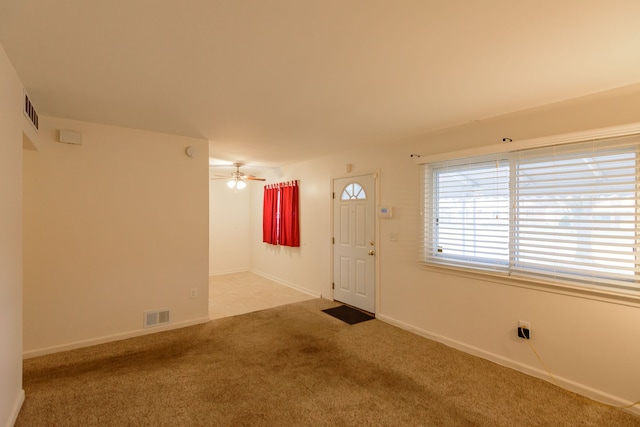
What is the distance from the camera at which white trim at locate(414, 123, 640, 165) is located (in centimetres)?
226

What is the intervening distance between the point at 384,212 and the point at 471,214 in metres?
1.11

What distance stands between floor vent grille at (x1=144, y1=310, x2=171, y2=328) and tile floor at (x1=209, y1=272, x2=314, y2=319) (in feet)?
2.04

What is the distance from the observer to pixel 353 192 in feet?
15.1

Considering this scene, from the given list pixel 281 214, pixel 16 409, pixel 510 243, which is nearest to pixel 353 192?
pixel 281 214

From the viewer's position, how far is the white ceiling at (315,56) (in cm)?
149

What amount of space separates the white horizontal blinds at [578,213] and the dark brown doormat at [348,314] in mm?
2001

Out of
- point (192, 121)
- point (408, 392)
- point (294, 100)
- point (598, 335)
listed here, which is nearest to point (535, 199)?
point (598, 335)

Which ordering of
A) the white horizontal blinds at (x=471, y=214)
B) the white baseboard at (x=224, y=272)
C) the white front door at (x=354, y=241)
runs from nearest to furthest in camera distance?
1. the white horizontal blinds at (x=471, y=214)
2. the white front door at (x=354, y=241)
3. the white baseboard at (x=224, y=272)

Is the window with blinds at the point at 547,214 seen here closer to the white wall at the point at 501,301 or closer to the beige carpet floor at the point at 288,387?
the white wall at the point at 501,301

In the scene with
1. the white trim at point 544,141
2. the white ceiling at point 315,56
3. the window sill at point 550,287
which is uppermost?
the white ceiling at point 315,56

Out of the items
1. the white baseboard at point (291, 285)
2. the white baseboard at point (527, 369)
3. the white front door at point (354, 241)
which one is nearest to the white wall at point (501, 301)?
the white baseboard at point (527, 369)

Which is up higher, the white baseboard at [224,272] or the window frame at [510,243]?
the window frame at [510,243]

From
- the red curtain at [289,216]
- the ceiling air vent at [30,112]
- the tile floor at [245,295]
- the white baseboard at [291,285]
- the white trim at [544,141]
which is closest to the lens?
the white trim at [544,141]

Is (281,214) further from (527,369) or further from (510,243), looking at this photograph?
(527,369)
